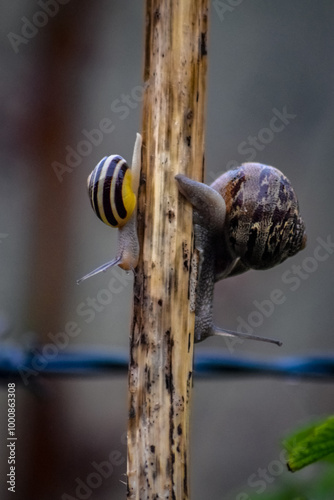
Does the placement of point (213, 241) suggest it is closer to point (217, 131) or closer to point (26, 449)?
point (26, 449)

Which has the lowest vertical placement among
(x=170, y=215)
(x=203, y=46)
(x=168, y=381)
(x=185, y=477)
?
(x=185, y=477)

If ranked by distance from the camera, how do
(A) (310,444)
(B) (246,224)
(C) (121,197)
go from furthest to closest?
(B) (246,224) → (C) (121,197) → (A) (310,444)

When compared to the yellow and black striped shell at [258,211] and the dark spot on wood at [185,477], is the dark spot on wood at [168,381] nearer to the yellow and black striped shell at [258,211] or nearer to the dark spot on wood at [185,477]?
the dark spot on wood at [185,477]

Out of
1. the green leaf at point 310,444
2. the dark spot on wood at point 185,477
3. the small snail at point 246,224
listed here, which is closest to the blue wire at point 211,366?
the small snail at point 246,224

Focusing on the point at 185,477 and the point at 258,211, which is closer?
the point at 185,477

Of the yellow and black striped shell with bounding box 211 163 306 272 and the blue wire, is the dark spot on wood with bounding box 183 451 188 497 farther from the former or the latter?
the yellow and black striped shell with bounding box 211 163 306 272

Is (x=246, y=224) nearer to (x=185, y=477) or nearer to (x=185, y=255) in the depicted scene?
(x=185, y=255)

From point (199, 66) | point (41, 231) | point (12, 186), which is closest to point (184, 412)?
point (199, 66)

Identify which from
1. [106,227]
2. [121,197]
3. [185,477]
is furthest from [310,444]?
[106,227]
